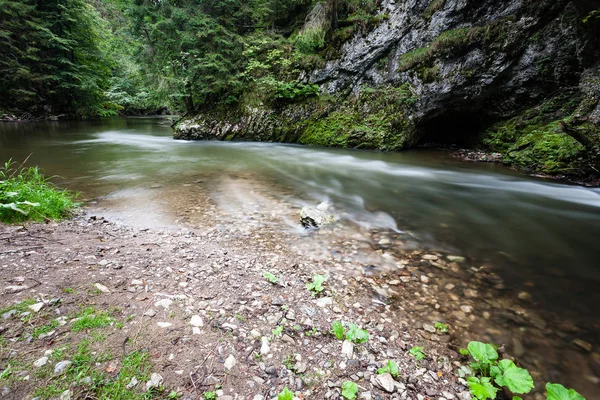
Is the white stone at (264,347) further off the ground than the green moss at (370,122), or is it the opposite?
the green moss at (370,122)

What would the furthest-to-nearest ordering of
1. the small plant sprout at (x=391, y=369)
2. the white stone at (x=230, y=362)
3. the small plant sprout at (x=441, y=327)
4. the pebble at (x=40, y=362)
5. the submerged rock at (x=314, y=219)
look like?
the submerged rock at (x=314, y=219) < the small plant sprout at (x=441, y=327) < the small plant sprout at (x=391, y=369) < the white stone at (x=230, y=362) < the pebble at (x=40, y=362)

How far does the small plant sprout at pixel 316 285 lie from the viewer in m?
2.73

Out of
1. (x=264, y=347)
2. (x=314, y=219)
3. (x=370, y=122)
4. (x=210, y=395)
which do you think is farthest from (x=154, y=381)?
(x=370, y=122)

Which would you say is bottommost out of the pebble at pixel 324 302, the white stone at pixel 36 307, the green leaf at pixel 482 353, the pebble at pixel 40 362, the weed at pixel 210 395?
the pebble at pixel 324 302

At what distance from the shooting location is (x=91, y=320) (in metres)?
1.92

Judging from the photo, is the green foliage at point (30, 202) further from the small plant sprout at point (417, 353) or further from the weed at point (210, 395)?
the small plant sprout at point (417, 353)

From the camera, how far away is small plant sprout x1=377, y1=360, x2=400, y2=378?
1.86 m

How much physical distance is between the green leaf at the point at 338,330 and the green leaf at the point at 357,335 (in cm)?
5

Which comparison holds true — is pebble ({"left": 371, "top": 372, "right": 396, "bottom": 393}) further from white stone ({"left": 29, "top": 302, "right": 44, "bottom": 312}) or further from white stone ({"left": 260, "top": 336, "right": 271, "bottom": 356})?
white stone ({"left": 29, "top": 302, "right": 44, "bottom": 312})

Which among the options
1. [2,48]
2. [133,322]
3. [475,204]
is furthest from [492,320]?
[2,48]

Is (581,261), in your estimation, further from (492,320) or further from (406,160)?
(406,160)

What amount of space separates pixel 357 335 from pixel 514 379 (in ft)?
3.29

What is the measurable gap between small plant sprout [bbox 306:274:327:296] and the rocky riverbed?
3 cm

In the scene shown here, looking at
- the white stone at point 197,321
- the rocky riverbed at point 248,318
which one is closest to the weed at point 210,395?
the rocky riverbed at point 248,318
